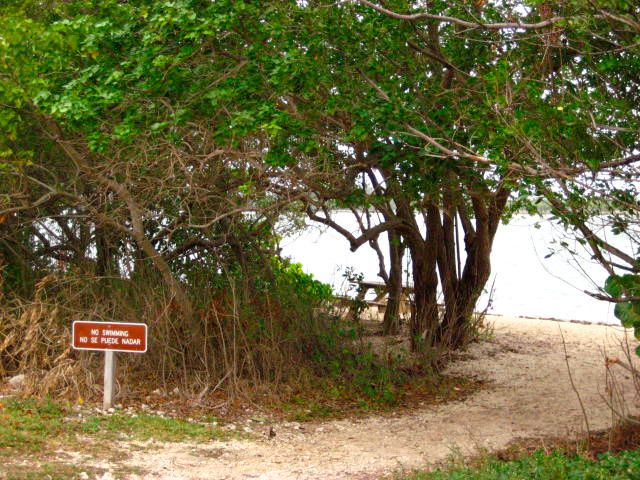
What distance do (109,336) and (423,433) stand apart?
348 cm

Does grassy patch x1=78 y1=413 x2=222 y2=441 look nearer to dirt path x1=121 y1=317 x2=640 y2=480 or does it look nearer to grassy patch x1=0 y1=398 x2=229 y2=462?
grassy patch x1=0 y1=398 x2=229 y2=462

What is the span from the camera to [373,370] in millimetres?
10117

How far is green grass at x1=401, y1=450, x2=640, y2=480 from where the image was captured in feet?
17.6

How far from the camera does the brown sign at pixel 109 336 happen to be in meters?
7.92

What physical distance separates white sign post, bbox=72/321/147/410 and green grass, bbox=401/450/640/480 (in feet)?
10.7

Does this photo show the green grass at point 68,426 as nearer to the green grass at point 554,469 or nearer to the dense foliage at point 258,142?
the dense foliage at point 258,142

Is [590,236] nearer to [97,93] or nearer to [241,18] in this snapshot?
[241,18]

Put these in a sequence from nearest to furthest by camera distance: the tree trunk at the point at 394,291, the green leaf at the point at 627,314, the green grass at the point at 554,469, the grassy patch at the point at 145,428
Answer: the green grass at the point at 554,469, the green leaf at the point at 627,314, the grassy patch at the point at 145,428, the tree trunk at the point at 394,291

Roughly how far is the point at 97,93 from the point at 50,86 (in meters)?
0.74

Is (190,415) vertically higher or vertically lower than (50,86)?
lower

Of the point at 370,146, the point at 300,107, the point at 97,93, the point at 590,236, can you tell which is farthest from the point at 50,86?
the point at 590,236

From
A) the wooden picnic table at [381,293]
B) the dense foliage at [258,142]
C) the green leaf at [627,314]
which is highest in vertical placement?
the dense foliage at [258,142]

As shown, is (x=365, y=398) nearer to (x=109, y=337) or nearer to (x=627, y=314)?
(x=109, y=337)

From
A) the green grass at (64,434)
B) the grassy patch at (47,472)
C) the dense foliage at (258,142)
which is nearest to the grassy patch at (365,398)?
the dense foliage at (258,142)
